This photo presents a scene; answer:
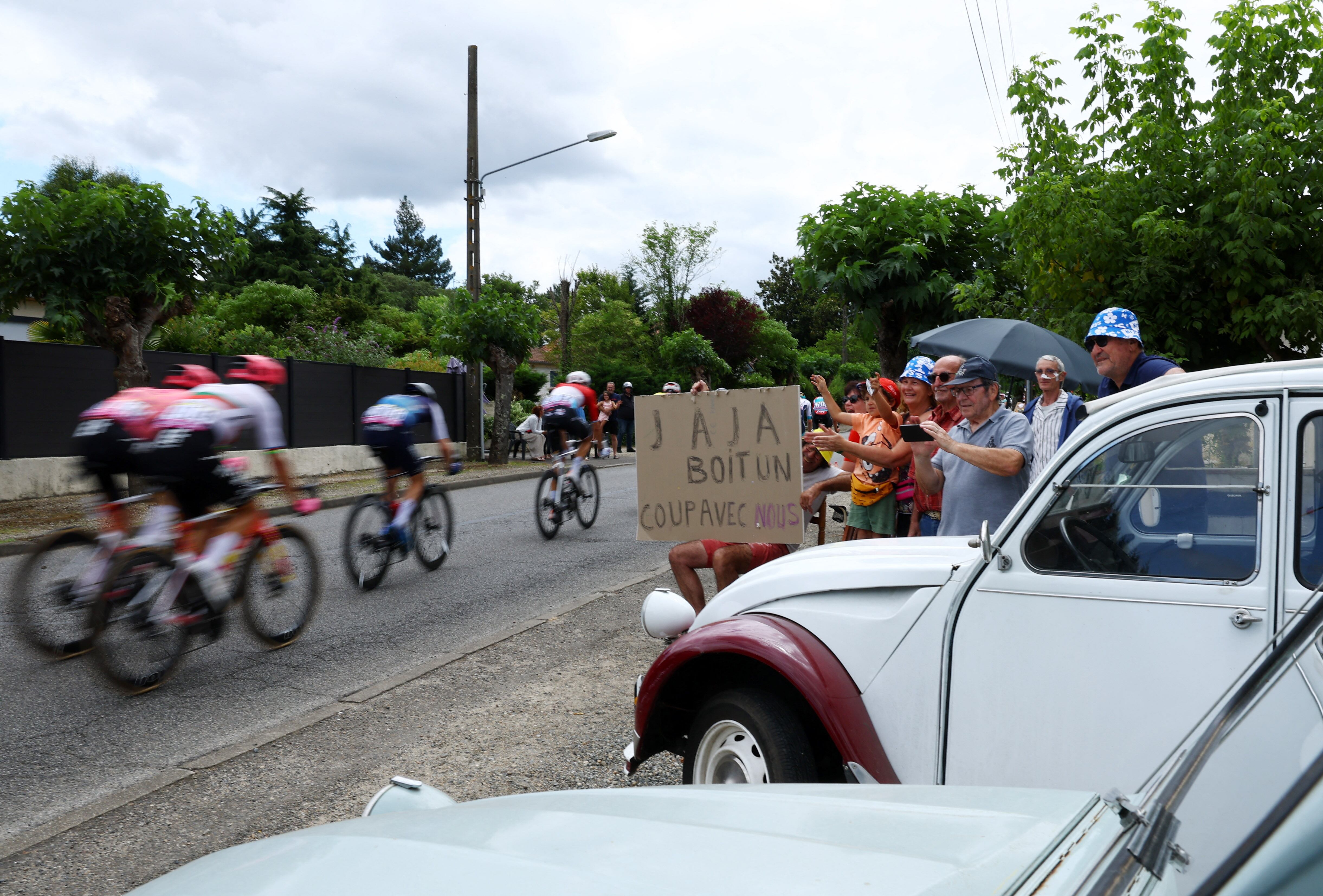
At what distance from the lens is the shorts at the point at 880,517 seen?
20.5 ft

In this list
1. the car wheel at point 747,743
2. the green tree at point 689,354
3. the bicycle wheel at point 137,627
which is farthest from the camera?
the green tree at point 689,354

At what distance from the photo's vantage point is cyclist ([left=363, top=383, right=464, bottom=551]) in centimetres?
858

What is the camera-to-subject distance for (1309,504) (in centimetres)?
217

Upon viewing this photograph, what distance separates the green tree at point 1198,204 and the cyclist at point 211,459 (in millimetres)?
7265

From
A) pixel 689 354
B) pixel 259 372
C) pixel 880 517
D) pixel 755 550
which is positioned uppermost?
pixel 689 354

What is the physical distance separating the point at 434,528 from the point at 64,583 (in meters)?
4.08

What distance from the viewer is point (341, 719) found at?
195 inches

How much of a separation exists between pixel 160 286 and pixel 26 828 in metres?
Answer: 11.2

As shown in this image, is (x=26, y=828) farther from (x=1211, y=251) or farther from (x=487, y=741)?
(x=1211, y=251)

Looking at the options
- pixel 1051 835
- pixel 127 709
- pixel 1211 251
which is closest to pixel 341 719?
pixel 127 709

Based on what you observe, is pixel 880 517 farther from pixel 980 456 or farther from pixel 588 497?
pixel 588 497

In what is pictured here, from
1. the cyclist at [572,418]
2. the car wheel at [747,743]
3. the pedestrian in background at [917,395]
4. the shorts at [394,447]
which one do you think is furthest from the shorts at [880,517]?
the cyclist at [572,418]

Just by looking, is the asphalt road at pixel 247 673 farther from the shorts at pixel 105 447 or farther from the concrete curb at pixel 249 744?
the shorts at pixel 105 447

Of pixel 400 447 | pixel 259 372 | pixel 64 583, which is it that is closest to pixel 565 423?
pixel 400 447
